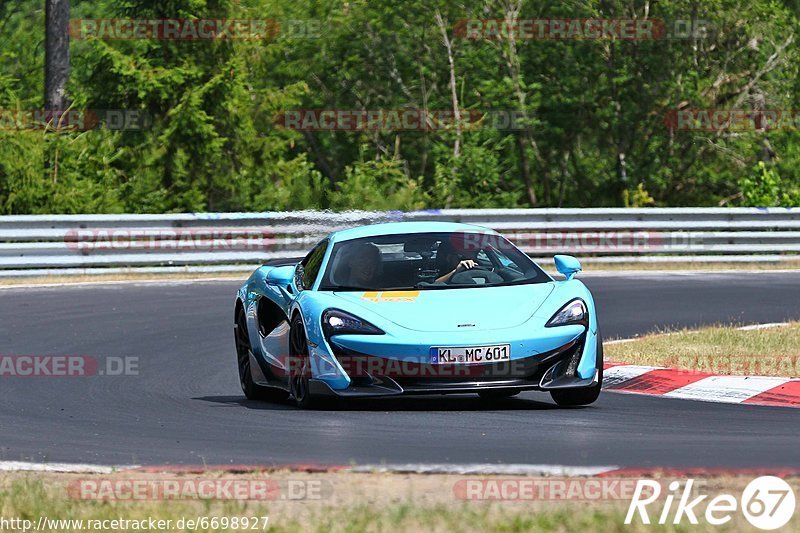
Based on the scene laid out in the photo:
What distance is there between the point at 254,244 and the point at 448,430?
14900 millimetres

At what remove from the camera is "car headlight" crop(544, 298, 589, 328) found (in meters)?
9.91

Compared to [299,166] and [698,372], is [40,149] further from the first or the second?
[698,372]

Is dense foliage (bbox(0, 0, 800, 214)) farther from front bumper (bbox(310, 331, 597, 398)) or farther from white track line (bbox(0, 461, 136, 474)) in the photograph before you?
white track line (bbox(0, 461, 136, 474))

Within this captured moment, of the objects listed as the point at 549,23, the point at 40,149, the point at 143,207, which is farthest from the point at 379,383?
the point at 549,23

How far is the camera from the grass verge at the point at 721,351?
1202 centimetres

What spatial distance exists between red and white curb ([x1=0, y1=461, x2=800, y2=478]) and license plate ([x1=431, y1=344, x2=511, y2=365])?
6.85ft
